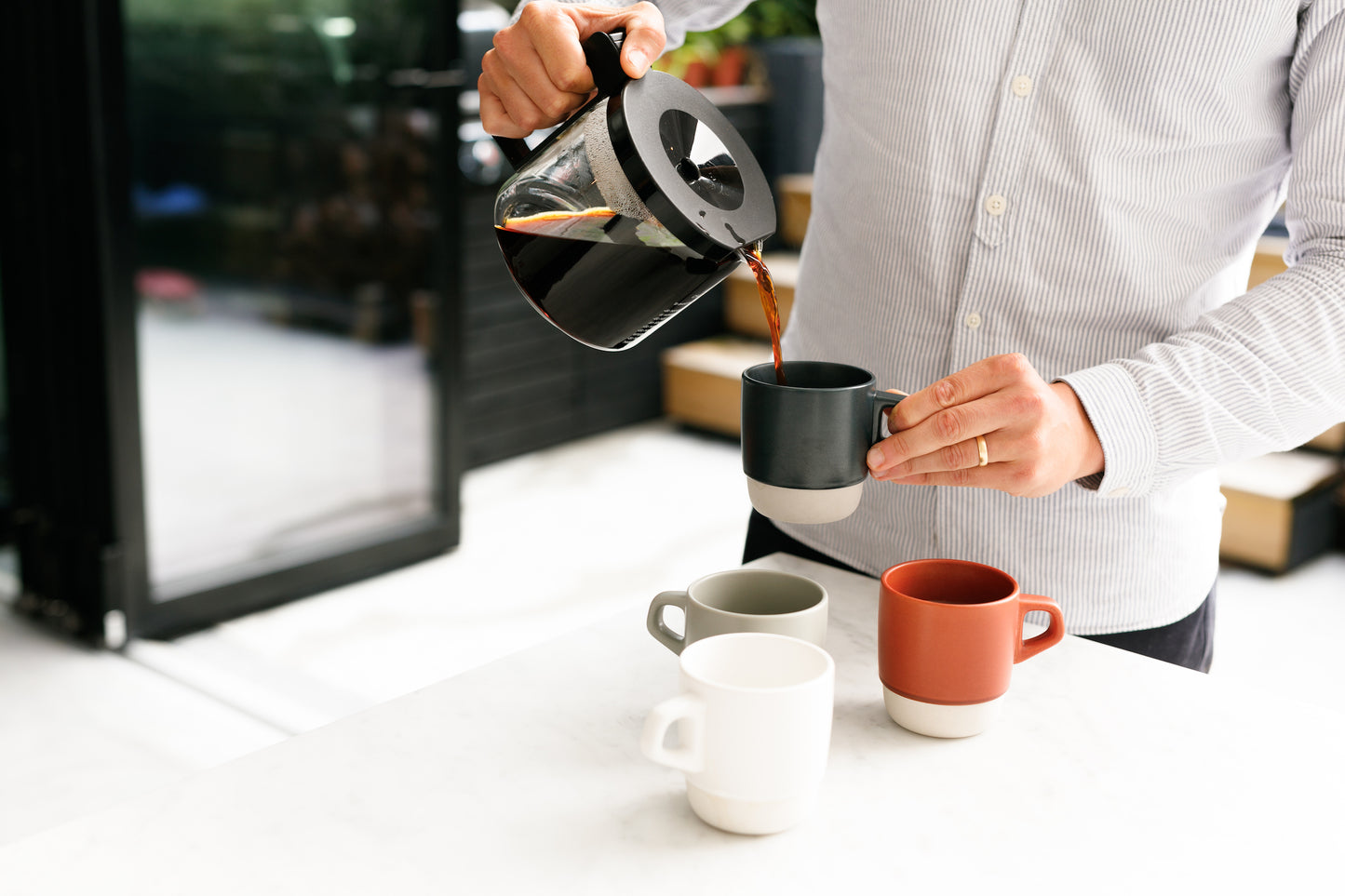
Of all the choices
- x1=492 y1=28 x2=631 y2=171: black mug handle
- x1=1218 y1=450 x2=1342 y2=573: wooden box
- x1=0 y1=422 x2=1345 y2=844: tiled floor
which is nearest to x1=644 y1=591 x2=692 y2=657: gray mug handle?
x1=492 y1=28 x2=631 y2=171: black mug handle

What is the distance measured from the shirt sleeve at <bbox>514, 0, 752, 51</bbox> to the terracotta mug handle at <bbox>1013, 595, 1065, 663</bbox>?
687mm

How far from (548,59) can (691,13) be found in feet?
1.12

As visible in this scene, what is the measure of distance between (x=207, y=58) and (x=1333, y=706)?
8.86 feet

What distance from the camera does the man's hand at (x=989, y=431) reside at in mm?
828

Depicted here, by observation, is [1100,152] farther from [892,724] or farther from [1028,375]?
[892,724]

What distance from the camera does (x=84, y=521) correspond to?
2588 millimetres

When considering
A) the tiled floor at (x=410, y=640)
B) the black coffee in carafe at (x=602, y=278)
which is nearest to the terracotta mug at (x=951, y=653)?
the black coffee in carafe at (x=602, y=278)

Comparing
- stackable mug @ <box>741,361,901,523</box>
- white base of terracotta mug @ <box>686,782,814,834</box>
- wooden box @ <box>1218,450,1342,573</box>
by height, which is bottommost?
wooden box @ <box>1218,450,1342,573</box>

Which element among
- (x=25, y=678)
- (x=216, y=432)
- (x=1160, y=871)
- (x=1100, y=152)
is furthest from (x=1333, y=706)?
(x=25, y=678)

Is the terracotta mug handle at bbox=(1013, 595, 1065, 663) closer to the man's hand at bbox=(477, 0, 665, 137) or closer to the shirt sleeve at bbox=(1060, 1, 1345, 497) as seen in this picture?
the shirt sleeve at bbox=(1060, 1, 1345, 497)

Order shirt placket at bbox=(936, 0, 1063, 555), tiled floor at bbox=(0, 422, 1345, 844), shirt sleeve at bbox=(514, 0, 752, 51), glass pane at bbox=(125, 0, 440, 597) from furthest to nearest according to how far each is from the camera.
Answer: glass pane at bbox=(125, 0, 440, 597) < tiled floor at bbox=(0, 422, 1345, 844) < shirt sleeve at bbox=(514, 0, 752, 51) < shirt placket at bbox=(936, 0, 1063, 555)

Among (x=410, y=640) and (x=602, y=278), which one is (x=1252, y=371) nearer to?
(x=602, y=278)

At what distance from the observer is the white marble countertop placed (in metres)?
0.67

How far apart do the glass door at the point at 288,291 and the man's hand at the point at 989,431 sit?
208 centimetres
